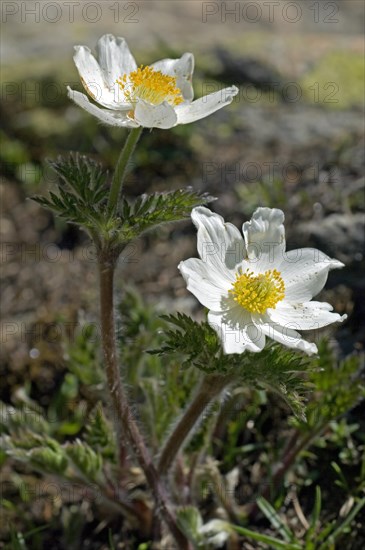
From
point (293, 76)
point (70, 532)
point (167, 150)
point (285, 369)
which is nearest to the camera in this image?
point (285, 369)

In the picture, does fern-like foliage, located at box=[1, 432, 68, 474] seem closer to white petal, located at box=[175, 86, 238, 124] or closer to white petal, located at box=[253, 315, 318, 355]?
white petal, located at box=[253, 315, 318, 355]

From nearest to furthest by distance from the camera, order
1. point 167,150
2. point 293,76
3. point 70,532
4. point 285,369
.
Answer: point 285,369, point 70,532, point 167,150, point 293,76

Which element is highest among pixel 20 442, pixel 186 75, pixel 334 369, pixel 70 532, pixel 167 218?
pixel 186 75

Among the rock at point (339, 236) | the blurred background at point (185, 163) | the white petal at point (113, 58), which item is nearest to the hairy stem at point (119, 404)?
the white petal at point (113, 58)

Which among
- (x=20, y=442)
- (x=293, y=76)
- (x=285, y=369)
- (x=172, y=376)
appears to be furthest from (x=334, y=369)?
(x=293, y=76)

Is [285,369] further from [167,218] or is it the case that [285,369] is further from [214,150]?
[214,150]

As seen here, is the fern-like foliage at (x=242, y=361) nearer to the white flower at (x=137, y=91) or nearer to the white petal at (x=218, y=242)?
the white petal at (x=218, y=242)

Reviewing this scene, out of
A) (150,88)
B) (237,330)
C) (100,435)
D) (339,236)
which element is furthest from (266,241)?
(339,236)

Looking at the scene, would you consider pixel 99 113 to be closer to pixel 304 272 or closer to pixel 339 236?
pixel 304 272
